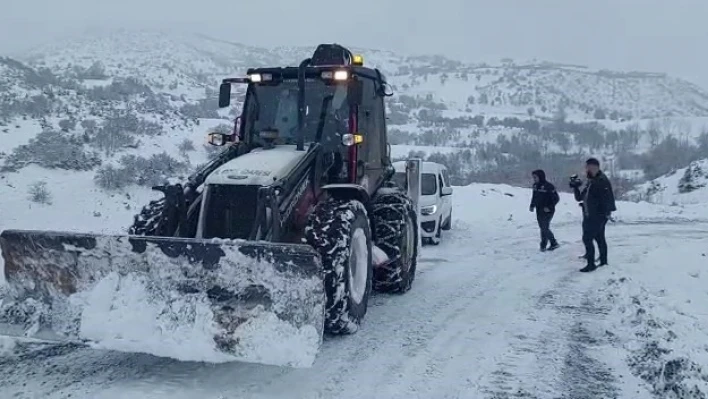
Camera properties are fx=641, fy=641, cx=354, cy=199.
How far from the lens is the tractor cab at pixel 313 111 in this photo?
6.83 metres

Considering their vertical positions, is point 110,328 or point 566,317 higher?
point 110,328

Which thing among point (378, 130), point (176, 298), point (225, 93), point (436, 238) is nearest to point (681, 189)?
point (436, 238)

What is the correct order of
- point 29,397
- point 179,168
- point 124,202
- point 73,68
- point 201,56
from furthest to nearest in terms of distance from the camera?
1. point 201,56
2. point 73,68
3. point 179,168
4. point 124,202
5. point 29,397

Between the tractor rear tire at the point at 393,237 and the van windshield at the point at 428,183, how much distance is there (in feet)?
18.3

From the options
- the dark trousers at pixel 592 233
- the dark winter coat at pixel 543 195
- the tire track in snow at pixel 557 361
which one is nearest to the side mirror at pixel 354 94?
the tire track in snow at pixel 557 361

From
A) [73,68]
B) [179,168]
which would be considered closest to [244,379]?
[179,168]

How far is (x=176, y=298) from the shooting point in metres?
4.73

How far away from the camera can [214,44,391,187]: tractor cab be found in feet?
22.4

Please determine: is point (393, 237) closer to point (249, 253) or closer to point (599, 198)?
point (249, 253)

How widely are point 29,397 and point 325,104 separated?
13.2 feet

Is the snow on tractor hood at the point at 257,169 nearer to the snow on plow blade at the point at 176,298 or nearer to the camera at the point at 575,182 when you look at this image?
the snow on plow blade at the point at 176,298

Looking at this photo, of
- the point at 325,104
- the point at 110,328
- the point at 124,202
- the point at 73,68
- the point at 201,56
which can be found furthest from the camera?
the point at 201,56

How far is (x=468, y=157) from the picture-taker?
45344mm

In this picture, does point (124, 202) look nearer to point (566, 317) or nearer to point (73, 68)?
point (566, 317)
